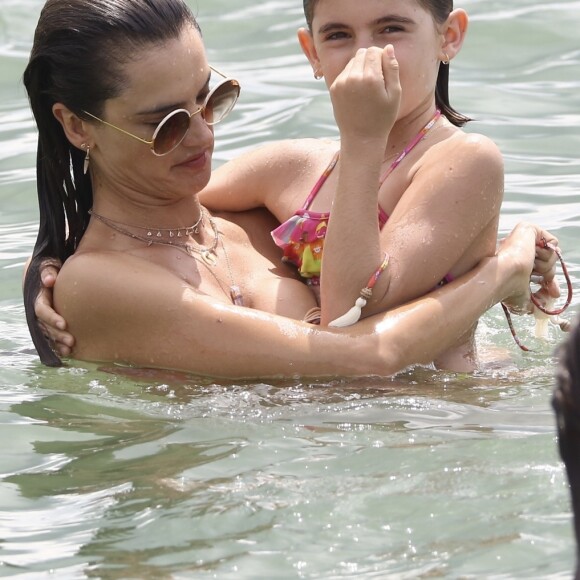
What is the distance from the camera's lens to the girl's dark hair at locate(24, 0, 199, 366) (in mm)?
4414

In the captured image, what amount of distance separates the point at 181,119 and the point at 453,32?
922mm

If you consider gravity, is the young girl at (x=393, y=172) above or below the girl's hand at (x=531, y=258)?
above

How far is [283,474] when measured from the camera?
3.90m

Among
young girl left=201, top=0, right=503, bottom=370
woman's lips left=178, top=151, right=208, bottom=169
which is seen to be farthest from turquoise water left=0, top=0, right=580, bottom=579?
woman's lips left=178, top=151, right=208, bottom=169

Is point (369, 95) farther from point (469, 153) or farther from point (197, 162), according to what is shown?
point (197, 162)

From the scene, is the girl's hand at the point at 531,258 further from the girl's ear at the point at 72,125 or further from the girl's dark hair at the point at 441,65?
the girl's ear at the point at 72,125

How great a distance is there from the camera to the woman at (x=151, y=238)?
4.41 meters

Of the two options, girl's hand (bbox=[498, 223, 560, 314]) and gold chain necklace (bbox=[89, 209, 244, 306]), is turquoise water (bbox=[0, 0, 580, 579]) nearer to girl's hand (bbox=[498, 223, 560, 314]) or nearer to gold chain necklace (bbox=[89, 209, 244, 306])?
girl's hand (bbox=[498, 223, 560, 314])

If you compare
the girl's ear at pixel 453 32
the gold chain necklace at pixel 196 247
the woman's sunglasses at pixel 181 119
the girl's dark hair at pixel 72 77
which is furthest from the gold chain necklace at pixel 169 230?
the girl's ear at pixel 453 32

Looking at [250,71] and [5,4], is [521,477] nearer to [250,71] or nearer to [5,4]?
[250,71]

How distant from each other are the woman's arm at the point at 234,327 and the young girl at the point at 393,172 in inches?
4.0

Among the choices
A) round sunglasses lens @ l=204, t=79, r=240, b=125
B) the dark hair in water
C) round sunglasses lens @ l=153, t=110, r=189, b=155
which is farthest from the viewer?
round sunglasses lens @ l=204, t=79, r=240, b=125

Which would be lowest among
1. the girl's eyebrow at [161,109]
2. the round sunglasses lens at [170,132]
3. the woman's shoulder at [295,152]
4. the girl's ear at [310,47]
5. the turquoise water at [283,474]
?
the turquoise water at [283,474]

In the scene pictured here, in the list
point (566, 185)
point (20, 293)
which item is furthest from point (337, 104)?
point (566, 185)
